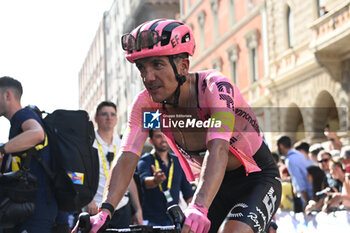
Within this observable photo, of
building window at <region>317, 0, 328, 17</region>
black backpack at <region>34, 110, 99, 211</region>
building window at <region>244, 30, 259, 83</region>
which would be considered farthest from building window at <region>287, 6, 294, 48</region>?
black backpack at <region>34, 110, 99, 211</region>

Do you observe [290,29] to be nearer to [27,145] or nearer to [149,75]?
[27,145]

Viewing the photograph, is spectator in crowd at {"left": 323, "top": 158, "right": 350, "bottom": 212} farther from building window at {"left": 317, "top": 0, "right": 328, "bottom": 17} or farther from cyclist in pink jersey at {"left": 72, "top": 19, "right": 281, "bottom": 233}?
building window at {"left": 317, "top": 0, "right": 328, "bottom": 17}

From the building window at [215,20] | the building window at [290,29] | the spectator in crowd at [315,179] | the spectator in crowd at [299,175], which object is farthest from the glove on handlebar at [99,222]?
the building window at [215,20]

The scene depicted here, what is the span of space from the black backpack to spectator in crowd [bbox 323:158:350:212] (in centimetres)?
398

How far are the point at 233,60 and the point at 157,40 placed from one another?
94.5 feet

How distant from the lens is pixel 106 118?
23.9 ft

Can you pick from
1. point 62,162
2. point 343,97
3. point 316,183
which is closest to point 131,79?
point 343,97

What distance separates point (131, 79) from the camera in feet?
183

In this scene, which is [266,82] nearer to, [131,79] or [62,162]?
[62,162]

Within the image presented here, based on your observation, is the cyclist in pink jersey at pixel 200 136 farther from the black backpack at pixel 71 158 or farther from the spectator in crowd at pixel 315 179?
the spectator in crowd at pixel 315 179

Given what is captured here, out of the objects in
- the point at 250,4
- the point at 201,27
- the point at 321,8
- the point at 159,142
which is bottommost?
the point at 159,142

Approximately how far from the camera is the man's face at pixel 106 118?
726cm

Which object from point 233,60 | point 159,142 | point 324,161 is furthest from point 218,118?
point 233,60

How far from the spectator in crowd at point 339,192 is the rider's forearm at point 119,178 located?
4.94 meters
